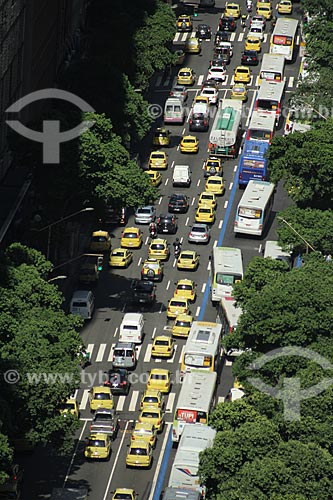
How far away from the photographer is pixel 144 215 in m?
187

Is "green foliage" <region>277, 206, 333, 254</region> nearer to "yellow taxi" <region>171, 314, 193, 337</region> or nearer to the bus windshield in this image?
"yellow taxi" <region>171, 314, 193, 337</region>

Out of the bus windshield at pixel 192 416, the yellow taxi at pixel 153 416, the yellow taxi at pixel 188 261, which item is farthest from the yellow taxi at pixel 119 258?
the bus windshield at pixel 192 416

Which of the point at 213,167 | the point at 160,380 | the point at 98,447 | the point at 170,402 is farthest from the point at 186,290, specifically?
the point at 98,447

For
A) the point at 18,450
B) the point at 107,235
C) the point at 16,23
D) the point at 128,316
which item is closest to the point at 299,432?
the point at 18,450

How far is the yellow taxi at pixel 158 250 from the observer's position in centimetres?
17812

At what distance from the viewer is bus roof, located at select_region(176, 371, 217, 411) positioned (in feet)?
484

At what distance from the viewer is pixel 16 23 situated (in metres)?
188

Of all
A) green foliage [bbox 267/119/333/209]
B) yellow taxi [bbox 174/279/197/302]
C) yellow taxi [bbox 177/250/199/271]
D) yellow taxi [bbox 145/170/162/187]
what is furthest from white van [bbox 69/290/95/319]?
yellow taxi [bbox 145/170/162/187]

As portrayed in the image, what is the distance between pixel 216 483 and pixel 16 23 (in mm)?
72175

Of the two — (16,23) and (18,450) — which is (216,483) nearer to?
(18,450)

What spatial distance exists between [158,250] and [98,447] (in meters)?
36.3

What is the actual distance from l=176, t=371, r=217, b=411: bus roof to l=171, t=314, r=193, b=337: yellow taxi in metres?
12.0

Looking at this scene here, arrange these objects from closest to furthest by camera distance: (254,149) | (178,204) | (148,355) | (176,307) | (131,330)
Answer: (148,355) → (131,330) → (176,307) → (178,204) → (254,149)

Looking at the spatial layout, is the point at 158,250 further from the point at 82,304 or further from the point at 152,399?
the point at 152,399
